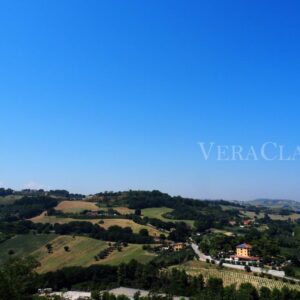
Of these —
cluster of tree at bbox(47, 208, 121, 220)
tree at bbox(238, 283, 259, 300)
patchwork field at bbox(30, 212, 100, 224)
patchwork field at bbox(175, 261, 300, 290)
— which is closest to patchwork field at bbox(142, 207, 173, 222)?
cluster of tree at bbox(47, 208, 121, 220)

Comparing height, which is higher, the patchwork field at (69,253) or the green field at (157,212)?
the green field at (157,212)

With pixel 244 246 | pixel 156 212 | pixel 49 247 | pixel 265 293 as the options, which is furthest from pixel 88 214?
pixel 265 293

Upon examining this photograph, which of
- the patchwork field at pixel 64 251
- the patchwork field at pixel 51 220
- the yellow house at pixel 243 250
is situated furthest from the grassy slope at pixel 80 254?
the patchwork field at pixel 51 220

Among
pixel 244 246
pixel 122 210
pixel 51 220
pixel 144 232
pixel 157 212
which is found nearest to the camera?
pixel 244 246

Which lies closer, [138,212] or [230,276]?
[230,276]

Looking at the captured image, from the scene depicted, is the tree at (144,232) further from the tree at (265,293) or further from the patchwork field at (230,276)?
the tree at (265,293)

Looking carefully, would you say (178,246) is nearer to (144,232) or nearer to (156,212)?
(144,232)
